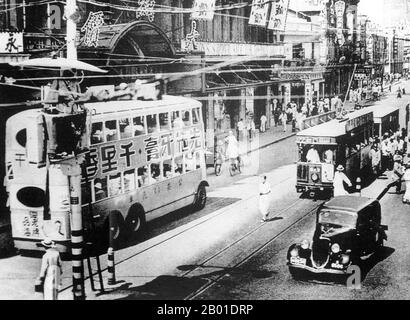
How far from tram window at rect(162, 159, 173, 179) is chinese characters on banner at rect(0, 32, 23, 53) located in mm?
4533

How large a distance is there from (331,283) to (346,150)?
7.33 metres

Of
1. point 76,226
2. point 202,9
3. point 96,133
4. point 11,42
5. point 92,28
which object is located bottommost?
point 76,226

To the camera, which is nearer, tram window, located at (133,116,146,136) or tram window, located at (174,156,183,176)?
tram window, located at (133,116,146,136)

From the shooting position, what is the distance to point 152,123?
43.4 ft

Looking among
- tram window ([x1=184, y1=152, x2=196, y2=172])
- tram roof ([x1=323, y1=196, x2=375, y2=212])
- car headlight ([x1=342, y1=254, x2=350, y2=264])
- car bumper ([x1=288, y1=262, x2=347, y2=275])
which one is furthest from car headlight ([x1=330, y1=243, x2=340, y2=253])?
tram window ([x1=184, y1=152, x2=196, y2=172])

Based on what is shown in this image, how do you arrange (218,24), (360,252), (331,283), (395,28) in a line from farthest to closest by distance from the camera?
(218,24) → (395,28) → (360,252) → (331,283)

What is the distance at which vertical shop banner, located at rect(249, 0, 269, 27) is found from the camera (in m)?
22.5

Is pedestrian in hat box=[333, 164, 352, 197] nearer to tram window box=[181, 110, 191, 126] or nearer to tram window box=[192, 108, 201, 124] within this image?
tram window box=[192, 108, 201, 124]

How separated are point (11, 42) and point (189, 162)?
214 inches

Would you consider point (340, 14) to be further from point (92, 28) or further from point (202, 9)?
point (92, 28)

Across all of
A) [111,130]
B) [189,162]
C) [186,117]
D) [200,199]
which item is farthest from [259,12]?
[111,130]

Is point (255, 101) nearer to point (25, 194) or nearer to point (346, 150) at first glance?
point (346, 150)
